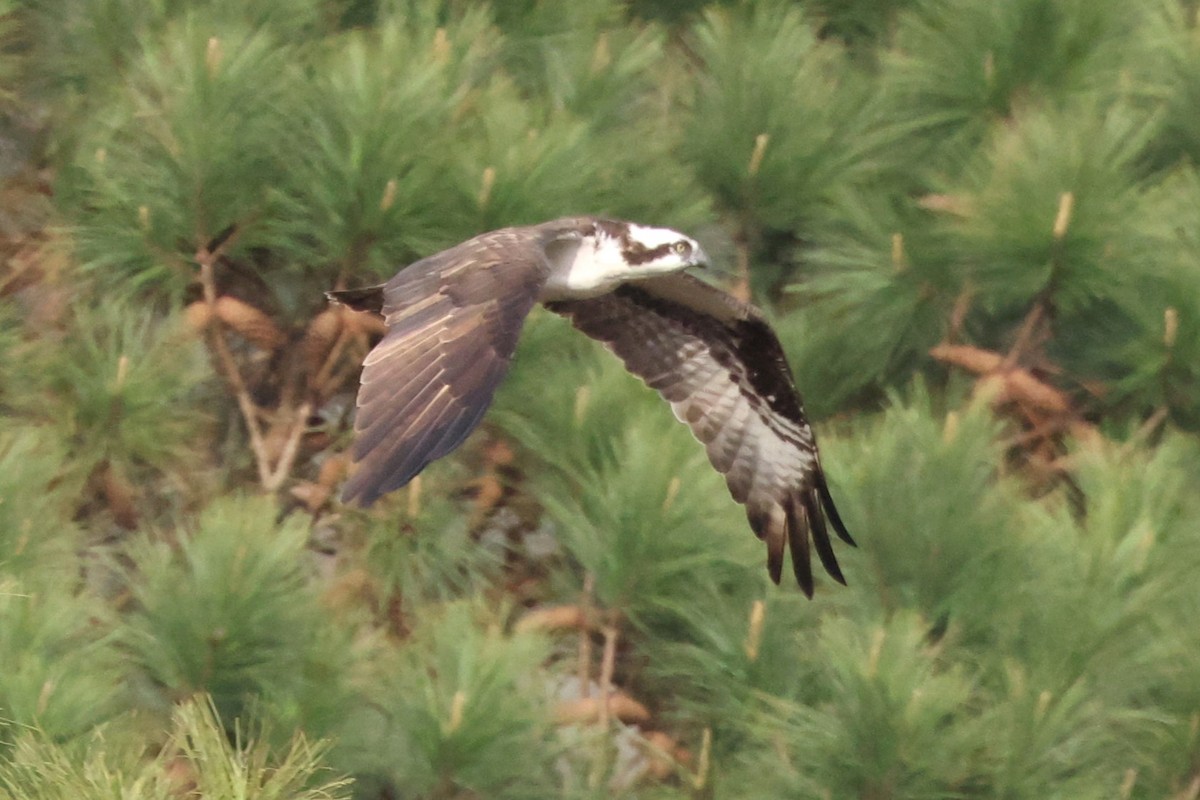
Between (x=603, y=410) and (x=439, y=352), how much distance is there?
75 cm

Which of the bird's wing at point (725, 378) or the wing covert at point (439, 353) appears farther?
the bird's wing at point (725, 378)

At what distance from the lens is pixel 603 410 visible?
4.05 m

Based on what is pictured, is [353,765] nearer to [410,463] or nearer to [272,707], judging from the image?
[272,707]

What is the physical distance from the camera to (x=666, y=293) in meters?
4.20

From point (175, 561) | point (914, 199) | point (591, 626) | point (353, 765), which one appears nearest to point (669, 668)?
point (591, 626)

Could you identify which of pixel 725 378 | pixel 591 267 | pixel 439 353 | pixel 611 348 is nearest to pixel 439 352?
pixel 439 353

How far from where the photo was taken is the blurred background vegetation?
3.74 metres

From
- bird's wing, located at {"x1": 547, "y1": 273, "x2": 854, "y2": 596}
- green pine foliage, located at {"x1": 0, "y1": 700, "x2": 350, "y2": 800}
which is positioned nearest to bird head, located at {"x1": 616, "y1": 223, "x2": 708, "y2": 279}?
bird's wing, located at {"x1": 547, "y1": 273, "x2": 854, "y2": 596}

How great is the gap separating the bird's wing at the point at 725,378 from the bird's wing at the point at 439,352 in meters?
0.58

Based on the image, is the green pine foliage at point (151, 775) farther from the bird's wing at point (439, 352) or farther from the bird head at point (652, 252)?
the bird head at point (652, 252)

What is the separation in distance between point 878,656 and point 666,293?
799 millimetres

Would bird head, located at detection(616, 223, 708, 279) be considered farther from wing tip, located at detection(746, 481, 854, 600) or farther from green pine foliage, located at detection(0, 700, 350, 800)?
green pine foliage, located at detection(0, 700, 350, 800)

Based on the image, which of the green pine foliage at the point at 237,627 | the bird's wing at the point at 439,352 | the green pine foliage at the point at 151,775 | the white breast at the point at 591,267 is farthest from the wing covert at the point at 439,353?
the green pine foliage at the point at 237,627

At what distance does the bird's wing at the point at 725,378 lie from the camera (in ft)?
13.6
